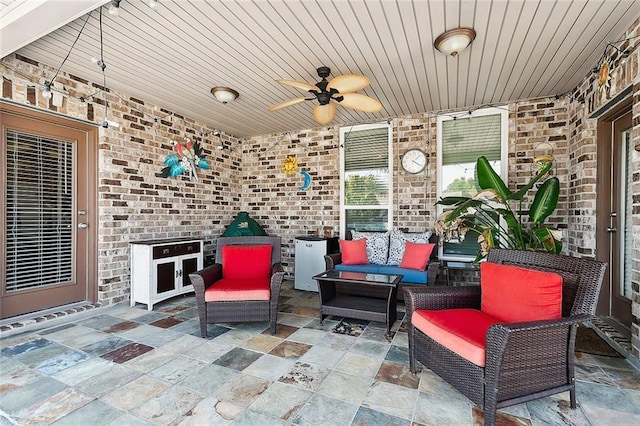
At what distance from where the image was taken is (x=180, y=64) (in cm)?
316

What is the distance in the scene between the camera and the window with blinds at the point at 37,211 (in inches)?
123

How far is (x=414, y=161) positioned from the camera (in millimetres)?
4684

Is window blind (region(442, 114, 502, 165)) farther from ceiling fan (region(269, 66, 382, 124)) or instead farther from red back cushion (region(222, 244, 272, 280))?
red back cushion (region(222, 244, 272, 280))

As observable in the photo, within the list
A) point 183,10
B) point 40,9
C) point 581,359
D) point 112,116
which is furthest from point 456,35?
point 112,116

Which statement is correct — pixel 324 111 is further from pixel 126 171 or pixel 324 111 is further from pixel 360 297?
pixel 126 171

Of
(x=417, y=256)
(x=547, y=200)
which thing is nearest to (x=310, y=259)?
(x=417, y=256)

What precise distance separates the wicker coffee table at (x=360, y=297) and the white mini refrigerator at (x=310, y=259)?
1.02m

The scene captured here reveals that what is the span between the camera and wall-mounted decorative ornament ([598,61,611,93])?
9.27ft

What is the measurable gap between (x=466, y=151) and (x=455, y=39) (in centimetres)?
221

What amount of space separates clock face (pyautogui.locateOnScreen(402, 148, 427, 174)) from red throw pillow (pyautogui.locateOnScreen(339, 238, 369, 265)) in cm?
140

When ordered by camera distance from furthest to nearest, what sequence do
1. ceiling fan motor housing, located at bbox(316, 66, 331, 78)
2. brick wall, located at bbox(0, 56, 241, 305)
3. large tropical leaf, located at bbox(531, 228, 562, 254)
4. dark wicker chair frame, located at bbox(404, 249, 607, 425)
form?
brick wall, located at bbox(0, 56, 241, 305), ceiling fan motor housing, located at bbox(316, 66, 331, 78), large tropical leaf, located at bbox(531, 228, 562, 254), dark wicker chair frame, located at bbox(404, 249, 607, 425)

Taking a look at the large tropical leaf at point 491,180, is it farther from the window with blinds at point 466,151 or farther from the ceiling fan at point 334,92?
the ceiling fan at point 334,92

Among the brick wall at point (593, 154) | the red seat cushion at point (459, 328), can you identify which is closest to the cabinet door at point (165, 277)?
the red seat cushion at point (459, 328)

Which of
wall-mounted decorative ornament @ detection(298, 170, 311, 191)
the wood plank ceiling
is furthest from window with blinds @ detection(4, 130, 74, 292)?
wall-mounted decorative ornament @ detection(298, 170, 311, 191)
